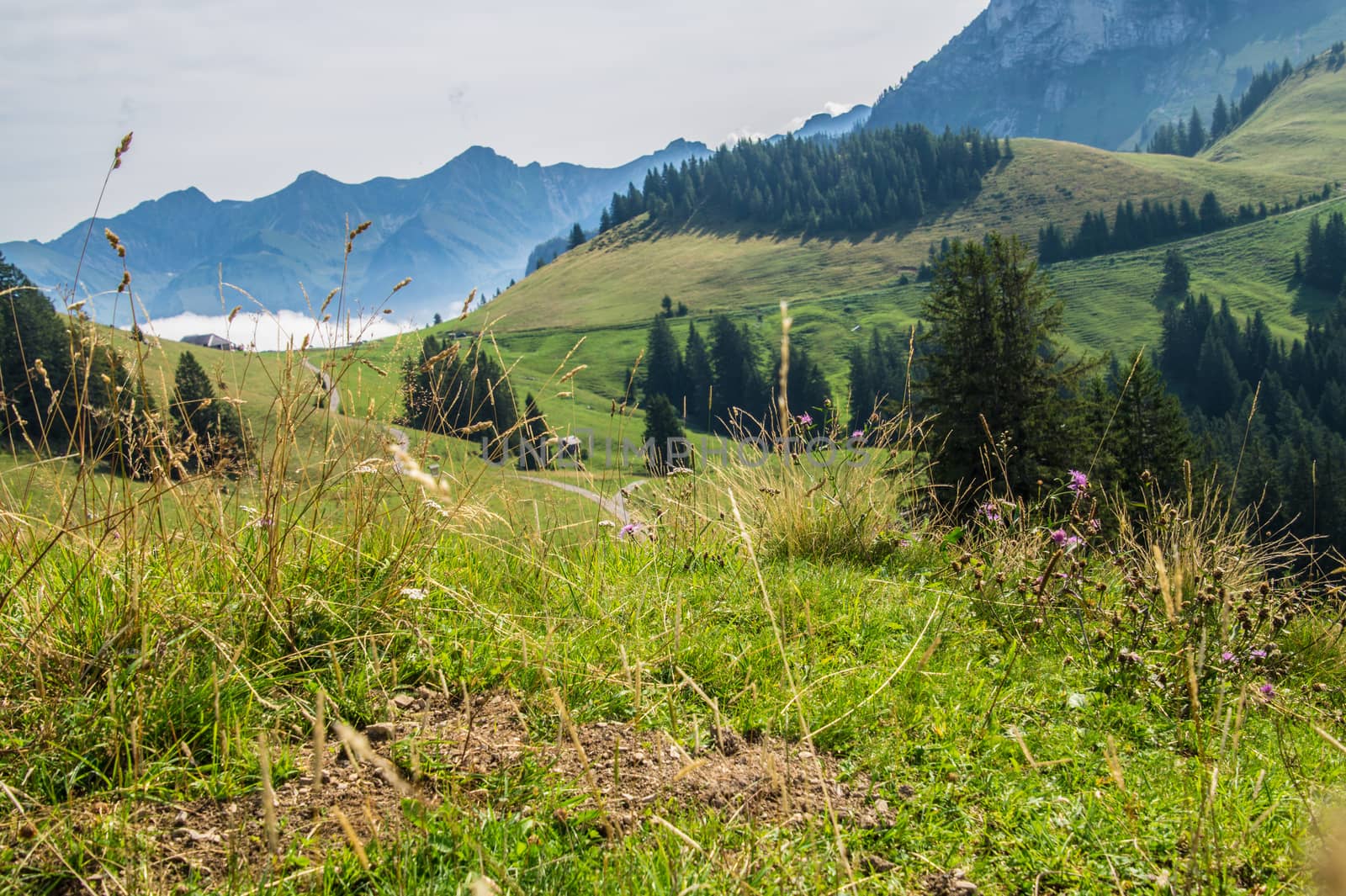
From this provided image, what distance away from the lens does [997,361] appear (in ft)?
86.3

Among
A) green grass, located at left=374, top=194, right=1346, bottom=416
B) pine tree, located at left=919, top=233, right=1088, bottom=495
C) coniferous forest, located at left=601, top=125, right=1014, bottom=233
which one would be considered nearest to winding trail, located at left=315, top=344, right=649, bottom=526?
pine tree, located at left=919, top=233, right=1088, bottom=495

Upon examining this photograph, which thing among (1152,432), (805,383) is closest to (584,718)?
(1152,432)

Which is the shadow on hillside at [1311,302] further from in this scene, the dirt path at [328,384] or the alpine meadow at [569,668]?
the dirt path at [328,384]

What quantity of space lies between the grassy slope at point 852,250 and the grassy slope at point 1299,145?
17.2 m

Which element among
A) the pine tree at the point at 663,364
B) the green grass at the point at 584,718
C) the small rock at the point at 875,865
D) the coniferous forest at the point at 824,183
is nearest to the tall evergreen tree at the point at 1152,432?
the green grass at the point at 584,718

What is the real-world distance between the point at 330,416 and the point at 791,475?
2.98 m

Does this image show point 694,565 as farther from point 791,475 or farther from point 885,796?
point 885,796

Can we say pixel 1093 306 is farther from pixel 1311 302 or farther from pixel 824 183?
pixel 824 183

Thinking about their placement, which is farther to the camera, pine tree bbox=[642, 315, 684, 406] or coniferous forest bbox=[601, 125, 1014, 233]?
coniferous forest bbox=[601, 125, 1014, 233]

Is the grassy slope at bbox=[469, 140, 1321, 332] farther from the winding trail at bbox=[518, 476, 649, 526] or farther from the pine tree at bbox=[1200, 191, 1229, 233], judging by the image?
the winding trail at bbox=[518, 476, 649, 526]

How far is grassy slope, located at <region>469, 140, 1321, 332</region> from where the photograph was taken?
143500 mm

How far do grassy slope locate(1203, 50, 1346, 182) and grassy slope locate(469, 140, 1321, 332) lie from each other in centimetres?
1721

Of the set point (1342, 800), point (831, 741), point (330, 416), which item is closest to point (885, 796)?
point (831, 741)

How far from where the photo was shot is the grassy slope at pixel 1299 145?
161m
